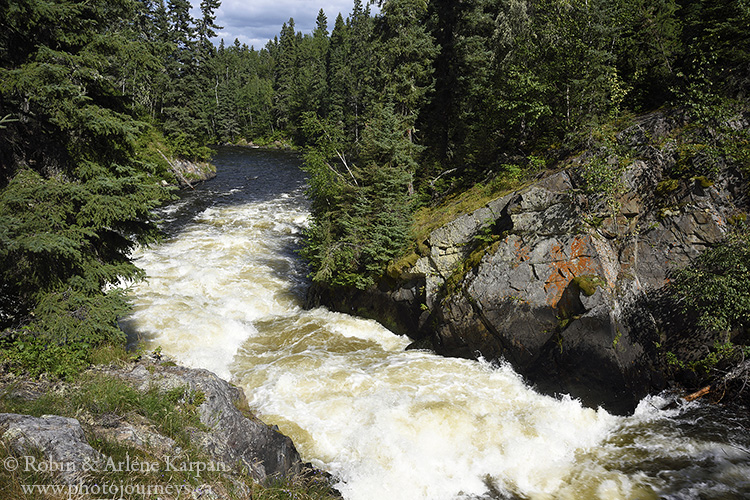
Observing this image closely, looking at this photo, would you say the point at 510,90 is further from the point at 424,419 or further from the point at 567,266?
the point at 424,419

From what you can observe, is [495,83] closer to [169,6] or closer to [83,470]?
[83,470]

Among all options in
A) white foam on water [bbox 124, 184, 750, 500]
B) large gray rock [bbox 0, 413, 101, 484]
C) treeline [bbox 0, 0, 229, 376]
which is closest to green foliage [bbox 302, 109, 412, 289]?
white foam on water [bbox 124, 184, 750, 500]

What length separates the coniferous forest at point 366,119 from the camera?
6.55m

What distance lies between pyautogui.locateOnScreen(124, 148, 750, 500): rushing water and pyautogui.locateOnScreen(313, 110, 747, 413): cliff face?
2.05 ft

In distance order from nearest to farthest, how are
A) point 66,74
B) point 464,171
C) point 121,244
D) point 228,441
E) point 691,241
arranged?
point 228,441 → point 66,74 → point 691,241 → point 121,244 → point 464,171

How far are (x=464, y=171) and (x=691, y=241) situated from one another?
333 inches

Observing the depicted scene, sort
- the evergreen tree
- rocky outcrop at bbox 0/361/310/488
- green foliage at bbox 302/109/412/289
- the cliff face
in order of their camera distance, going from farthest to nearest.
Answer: green foliage at bbox 302/109/412/289, the cliff face, the evergreen tree, rocky outcrop at bbox 0/361/310/488

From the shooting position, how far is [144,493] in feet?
11.5

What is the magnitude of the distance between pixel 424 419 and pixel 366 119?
1124 centimetres

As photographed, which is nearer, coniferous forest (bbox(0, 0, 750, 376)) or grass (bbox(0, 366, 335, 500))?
grass (bbox(0, 366, 335, 500))

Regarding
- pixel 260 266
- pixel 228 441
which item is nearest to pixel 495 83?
pixel 260 266

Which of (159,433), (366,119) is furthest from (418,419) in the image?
(366,119)

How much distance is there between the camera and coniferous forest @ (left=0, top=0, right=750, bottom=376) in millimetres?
6551

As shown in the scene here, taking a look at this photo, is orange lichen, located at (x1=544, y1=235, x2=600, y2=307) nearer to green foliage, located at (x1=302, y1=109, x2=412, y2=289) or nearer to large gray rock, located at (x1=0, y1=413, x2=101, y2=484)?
green foliage, located at (x1=302, y1=109, x2=412, y2=289)
